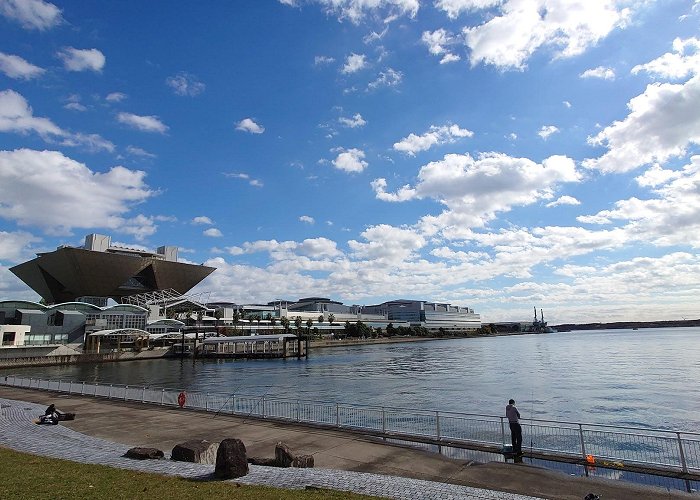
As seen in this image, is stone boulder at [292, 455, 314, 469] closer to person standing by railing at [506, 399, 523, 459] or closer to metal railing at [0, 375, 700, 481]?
metal railing at [0, 375, 700, 481]

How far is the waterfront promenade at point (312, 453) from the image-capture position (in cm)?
1252

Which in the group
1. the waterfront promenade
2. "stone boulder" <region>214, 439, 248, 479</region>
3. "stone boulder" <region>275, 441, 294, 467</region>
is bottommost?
the waterfront promenade

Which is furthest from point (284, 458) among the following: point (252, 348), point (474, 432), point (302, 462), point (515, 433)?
point (252, 348)

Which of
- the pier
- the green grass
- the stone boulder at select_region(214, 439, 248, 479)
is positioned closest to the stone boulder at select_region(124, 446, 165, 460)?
the green grass

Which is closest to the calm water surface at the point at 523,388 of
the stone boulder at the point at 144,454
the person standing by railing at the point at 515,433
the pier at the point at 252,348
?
the person standing by railing at the point at 515,433

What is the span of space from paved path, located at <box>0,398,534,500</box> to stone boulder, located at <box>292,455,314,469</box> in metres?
0.73

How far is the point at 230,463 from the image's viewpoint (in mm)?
12625

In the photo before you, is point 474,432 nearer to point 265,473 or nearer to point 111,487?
point 265,473

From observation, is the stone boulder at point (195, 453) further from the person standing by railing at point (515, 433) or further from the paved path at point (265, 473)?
the person standing by railing at point (515, 433)

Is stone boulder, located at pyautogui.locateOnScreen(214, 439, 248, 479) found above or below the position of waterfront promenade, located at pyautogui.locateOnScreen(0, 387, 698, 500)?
above

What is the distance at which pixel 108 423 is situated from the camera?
23.5 metres

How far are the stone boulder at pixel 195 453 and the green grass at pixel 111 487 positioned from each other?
1.97 meters

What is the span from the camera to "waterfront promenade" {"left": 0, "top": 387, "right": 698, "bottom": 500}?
493 inches

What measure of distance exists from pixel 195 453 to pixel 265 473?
2923 millimetres
